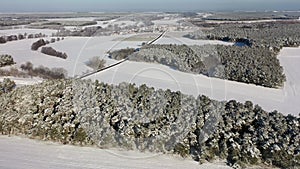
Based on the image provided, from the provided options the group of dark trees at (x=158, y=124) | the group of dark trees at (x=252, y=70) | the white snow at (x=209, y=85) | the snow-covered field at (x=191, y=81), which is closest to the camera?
the group of dark trees at (x=158, y=124)

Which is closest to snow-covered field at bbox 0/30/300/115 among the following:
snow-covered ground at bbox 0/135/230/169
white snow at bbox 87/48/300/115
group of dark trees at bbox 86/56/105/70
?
white snow at bbox 87/48/300/115

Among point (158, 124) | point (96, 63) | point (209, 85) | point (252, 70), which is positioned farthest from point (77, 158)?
point (252, 70)

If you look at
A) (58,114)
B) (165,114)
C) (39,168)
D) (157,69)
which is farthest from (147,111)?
(157,69)

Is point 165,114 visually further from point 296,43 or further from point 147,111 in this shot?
point 296,43

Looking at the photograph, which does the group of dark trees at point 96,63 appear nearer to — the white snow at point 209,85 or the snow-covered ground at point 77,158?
the white snow at point 209,85

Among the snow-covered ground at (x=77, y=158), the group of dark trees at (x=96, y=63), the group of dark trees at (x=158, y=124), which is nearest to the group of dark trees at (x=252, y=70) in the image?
the group of dark trees at (x=158, y=124)

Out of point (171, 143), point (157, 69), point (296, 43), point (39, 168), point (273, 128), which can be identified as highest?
point (296, 43)
